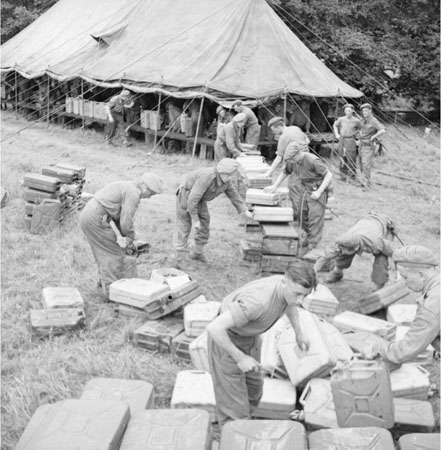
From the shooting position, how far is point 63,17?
23.2 m

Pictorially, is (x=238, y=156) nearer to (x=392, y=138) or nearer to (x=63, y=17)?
(x=392, y=138)

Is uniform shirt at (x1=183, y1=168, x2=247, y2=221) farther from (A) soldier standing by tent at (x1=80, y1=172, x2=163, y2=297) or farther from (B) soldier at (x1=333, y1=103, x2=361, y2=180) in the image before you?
(B) soldier at (x1=333, y1=103, x2=361, y2=180)

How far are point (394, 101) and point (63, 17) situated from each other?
13863mm

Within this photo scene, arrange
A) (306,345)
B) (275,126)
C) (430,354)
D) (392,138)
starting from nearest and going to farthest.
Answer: (306,345) < (430,354) < (275,126) < (392,138)

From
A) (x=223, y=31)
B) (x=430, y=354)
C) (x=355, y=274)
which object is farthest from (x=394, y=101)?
(x=430, y=354)

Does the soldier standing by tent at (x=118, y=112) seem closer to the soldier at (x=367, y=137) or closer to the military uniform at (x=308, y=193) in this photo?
the soldier at (x=367, y=137)

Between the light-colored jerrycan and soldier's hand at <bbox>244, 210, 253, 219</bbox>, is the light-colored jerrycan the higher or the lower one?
the lower one

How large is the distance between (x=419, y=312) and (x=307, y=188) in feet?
14.9

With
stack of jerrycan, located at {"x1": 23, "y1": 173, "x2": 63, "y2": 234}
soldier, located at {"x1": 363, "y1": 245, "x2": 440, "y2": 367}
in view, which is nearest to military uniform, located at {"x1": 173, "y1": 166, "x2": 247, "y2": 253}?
stack of jerrycan, located at {"x1": 23, "y1": 173, "x2": 63, "y2": 234}

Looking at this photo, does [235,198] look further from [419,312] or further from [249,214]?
[419,312]

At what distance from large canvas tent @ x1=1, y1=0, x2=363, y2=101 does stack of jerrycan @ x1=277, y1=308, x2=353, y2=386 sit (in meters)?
10.1

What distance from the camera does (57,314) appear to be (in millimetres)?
6578

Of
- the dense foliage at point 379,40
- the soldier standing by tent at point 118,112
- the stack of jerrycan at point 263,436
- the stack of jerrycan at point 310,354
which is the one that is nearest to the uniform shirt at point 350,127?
the soldier standing by tent at point 118,112

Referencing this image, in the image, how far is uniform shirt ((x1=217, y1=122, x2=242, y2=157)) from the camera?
1260 centimetres
